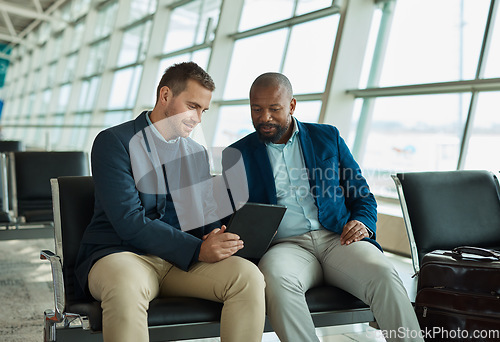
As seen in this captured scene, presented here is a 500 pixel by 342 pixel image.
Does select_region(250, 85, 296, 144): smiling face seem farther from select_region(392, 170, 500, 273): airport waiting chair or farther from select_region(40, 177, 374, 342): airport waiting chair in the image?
select_region(40, 177, 374, 342): airport waiting chair

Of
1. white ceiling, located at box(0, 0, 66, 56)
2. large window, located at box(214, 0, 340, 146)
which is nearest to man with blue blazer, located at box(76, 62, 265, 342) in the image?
large window, located at box(214, 0, 340, 146)

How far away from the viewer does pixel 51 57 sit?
56.0 feet

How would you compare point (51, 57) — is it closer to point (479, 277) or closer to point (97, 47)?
point (97, 47)

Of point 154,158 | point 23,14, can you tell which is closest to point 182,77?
point 154,158

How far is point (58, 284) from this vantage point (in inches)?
66.2

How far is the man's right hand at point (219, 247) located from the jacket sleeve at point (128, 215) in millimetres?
29

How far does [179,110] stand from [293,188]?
58 centimetres

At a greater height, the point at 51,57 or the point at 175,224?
the point at 51,57

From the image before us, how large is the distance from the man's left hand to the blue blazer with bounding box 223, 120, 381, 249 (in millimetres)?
31

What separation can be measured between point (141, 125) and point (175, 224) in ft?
1.29

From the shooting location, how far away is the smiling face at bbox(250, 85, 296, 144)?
84.9 inches

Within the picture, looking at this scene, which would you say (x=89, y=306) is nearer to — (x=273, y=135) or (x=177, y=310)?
(x=177, y=310)

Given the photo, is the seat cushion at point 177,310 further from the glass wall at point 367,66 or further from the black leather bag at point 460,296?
the glass wall at point 367,66

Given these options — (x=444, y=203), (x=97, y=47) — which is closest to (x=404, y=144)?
(x=444, y=203)
